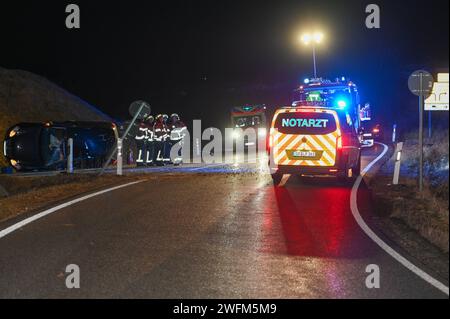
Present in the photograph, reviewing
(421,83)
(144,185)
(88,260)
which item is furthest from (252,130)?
(88,260)

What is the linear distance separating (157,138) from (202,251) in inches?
604

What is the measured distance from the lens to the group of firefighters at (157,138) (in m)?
23.1

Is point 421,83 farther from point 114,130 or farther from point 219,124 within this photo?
point 219,124

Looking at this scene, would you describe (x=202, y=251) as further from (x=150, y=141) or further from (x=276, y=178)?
(x=150, y=141)

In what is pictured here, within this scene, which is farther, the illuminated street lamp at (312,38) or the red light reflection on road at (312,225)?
the illuminated street lamp at (312,38)

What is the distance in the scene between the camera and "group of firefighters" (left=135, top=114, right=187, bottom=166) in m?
23.1

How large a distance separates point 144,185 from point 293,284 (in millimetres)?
9419

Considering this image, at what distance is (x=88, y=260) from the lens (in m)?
7.76


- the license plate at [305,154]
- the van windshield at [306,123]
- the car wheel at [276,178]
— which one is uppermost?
the van windshield at [306,123]

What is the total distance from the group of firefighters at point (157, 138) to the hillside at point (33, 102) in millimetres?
6940

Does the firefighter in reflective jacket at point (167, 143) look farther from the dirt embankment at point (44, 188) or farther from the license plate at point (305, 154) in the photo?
the license plate at point (305, 154)

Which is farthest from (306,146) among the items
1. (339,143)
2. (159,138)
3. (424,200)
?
(159,138)

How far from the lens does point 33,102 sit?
29938 millimetres

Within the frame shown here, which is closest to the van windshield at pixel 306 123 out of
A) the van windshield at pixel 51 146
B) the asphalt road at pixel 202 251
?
the asphalt road at pixel 202 251
